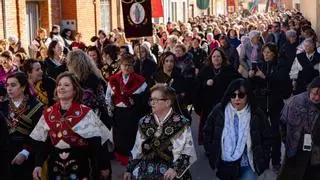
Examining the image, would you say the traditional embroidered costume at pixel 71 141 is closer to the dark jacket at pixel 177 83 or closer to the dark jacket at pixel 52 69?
the dark jacket at pixel 177 83

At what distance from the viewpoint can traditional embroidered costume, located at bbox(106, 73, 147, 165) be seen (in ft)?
30.8

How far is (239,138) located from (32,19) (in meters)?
15.2

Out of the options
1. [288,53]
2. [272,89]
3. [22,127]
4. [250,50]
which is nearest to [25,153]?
[22,127]

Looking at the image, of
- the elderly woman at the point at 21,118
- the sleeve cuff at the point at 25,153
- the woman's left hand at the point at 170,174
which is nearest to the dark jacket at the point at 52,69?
the elderly woman at the point at 21,118

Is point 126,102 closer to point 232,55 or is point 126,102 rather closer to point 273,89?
point 273,89

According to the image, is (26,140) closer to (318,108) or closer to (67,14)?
(318,108)

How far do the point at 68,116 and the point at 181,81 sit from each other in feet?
14.5

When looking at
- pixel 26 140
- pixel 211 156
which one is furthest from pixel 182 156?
pixel 26 140

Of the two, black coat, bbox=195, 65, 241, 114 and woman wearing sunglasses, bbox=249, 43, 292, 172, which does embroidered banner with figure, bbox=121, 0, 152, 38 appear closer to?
black coat, bbox=195, 65, 241, 114

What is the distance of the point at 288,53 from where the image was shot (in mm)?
13242

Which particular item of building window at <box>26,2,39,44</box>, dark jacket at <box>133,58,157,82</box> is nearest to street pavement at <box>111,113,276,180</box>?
dark jacket at <box>133,58,157,82</box>

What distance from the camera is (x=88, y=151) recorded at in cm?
591

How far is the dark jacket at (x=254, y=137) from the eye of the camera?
20.3ft

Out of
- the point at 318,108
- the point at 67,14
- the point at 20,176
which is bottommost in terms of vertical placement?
the point at 20,176
